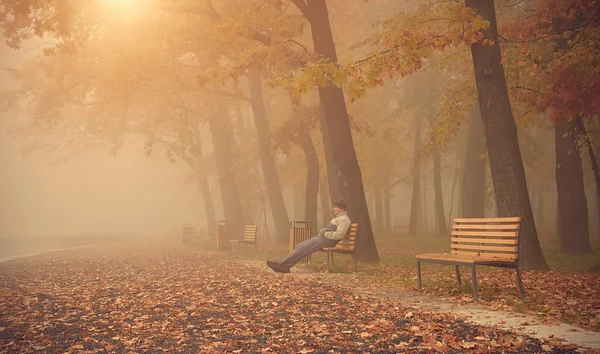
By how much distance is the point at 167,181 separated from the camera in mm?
74875

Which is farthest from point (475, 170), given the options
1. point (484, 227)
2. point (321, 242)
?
point (484, 227)

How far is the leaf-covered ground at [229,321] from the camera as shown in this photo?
548 centimetres

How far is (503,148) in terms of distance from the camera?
1061 centimetres

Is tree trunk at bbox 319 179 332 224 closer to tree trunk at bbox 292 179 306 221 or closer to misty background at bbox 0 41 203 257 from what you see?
tree trunk at bbox 292 179 306 221

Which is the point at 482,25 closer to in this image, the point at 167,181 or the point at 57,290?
the point at 57,290

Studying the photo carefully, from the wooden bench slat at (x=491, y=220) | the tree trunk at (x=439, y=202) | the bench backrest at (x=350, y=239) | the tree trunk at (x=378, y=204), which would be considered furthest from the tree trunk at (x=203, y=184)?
the wooden bench slat at (x=491, y=220)

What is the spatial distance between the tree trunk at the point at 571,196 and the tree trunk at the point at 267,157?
13.2 meters

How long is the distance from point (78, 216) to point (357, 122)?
73872 mm

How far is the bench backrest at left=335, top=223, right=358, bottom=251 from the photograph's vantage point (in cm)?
1195

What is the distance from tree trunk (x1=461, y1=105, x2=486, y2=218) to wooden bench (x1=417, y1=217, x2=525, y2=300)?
42.0ft

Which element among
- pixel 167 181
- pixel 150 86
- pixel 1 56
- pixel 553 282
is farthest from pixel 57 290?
pixel 167 181

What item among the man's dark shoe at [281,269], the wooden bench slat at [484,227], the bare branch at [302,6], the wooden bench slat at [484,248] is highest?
the bare branch at [302,6]

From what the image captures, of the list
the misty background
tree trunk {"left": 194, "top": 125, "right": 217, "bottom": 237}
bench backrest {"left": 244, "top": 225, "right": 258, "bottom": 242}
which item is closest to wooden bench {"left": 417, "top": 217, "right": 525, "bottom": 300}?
bench backrest {"left": 244, "top": 225, "right": 258, "bottom": 242}

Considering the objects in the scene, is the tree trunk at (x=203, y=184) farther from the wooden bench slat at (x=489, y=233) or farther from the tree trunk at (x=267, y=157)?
the wooden bench slat at (x=489, y=233)
